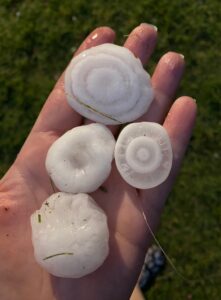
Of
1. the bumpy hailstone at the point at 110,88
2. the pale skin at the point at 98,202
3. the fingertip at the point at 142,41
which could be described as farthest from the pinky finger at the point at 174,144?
the fingertip at the point at 142,41

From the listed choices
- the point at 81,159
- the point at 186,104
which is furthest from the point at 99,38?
the point at 81,159

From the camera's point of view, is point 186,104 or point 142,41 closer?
point 186,104

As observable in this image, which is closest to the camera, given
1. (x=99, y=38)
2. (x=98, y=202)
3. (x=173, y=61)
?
(x=98, y=202)

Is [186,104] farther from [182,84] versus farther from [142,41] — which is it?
[182,84]

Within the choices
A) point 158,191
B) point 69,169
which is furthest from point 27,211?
point 158,191

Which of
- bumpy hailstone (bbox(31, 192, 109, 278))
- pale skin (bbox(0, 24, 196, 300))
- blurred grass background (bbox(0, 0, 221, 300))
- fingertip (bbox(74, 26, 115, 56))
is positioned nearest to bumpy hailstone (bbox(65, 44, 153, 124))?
pale skin (bbox(0, 24, 196, 300))

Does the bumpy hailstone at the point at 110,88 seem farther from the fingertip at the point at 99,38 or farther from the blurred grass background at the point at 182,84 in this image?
the blurred grass background at the point at 182,84

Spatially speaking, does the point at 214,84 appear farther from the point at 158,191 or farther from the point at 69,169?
the point at 69,169
